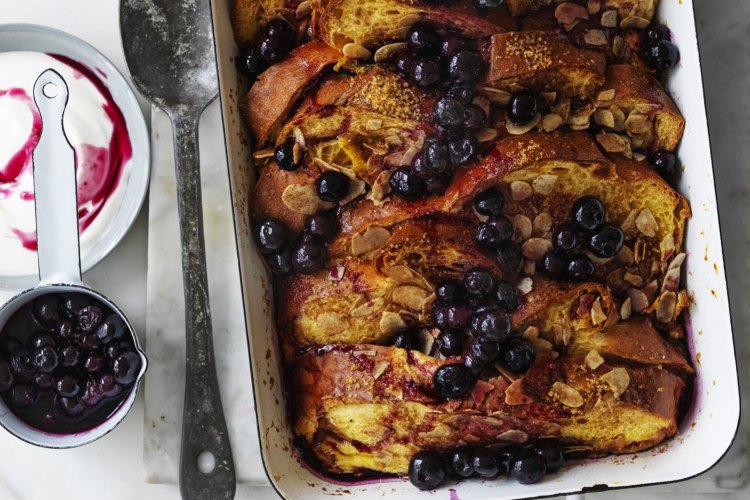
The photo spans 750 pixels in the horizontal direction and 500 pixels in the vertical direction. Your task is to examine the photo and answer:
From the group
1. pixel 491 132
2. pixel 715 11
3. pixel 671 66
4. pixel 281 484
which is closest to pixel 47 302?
pixel 281 484

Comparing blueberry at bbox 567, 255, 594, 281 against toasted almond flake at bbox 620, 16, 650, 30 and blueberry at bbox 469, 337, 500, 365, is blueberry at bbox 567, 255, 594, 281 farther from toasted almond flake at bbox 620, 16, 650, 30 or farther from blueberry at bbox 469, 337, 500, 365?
toasted almond flake at bbox 620, 16, 650, 30

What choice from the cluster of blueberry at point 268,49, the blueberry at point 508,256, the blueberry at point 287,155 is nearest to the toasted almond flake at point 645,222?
the blueberry at point 508,256

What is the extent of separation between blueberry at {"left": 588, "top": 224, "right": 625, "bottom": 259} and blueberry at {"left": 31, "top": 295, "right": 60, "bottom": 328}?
4.63ft

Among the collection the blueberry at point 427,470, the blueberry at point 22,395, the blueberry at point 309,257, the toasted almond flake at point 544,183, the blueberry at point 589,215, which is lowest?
the blueberry at point 427,470

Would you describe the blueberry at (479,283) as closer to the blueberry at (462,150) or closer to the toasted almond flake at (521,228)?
the toasted almond flake at (521,228)

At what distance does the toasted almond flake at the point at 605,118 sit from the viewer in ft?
6.93

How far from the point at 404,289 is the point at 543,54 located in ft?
2.10

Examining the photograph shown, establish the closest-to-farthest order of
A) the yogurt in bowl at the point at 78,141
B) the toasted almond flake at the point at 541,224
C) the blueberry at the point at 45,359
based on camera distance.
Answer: the toasted almond flake at the point at 541,224 < the blueberry at the point at 45,359 < the yogurt in bowl at the point at 78,141

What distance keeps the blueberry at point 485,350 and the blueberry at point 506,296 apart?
3.5 inches

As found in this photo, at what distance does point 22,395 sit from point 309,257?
35.9 inches

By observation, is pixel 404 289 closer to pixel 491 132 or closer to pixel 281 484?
pixel 491 132

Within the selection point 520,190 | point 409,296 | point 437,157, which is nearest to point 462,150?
point 437,157

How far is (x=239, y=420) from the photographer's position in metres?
2.45

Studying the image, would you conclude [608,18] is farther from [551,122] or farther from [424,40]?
[424,40]
